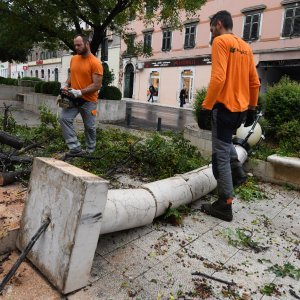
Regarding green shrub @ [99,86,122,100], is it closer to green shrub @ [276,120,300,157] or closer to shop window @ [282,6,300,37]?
green shrub @ [276,120,300,157]

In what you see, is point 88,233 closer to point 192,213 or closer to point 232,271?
point 232,271

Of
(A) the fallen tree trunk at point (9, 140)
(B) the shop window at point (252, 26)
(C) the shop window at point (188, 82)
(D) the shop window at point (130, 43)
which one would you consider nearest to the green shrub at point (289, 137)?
(A) the fallen tree trunk at point (9, 140)

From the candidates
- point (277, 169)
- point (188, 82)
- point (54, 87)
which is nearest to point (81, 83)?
point (277, 169)

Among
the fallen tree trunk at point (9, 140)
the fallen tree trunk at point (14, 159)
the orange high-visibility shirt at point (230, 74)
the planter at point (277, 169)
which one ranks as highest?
the orange high-visibility shirt at point (230, 74)

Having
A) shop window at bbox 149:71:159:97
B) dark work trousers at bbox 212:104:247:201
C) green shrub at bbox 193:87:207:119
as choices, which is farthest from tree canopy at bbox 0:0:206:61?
shop window at bbox 149:71:159:97

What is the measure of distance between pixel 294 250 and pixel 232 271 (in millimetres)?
815

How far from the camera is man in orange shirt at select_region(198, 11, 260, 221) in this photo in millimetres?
3188

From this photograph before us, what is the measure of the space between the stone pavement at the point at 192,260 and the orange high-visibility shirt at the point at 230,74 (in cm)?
132

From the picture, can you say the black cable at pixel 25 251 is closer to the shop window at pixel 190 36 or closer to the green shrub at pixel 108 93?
the green shrub at pixel 108 93

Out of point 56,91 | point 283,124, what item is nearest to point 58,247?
point 283,124

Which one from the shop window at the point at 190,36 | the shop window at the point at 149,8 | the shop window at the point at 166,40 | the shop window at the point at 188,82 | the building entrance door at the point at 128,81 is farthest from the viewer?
the building entrance door at the point at 128,81

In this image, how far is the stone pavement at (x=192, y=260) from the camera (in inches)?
89.5

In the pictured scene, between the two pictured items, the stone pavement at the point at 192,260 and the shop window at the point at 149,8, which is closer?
the stone pavement at the point at 192,260

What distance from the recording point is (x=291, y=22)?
20844 mm
